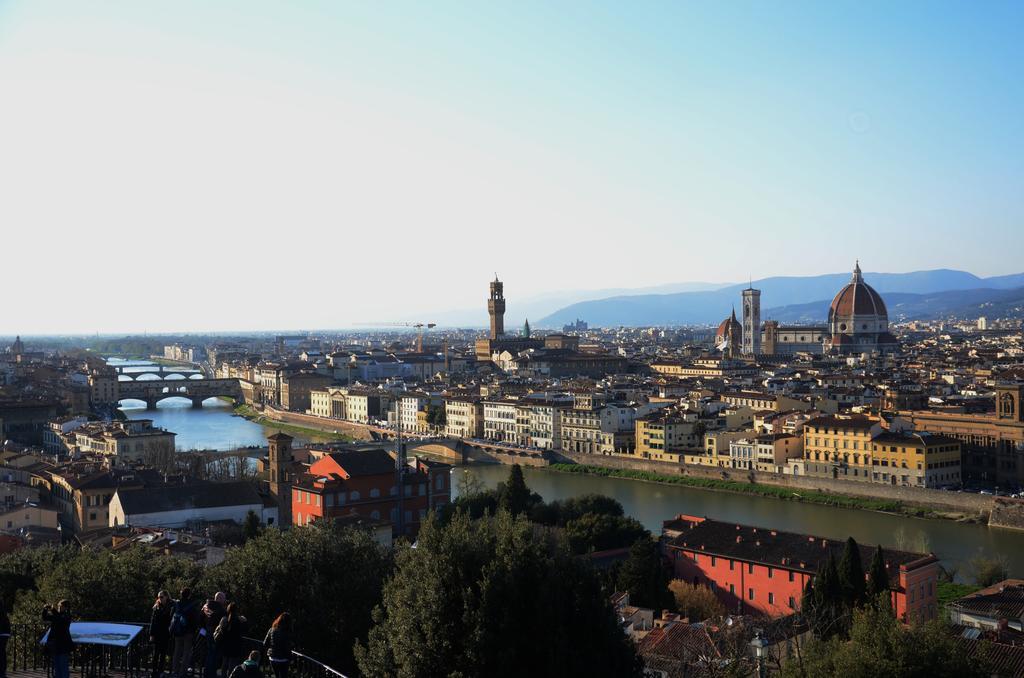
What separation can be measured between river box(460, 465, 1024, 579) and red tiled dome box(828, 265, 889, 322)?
80.3 feet

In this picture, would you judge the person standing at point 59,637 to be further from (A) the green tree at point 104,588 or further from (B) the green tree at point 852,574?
(B) the green tree at point 852,574

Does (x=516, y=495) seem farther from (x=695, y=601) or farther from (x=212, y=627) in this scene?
(x=212, y=627)

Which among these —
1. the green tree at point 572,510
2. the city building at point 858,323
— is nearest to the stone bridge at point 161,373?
the city building at point 858,323

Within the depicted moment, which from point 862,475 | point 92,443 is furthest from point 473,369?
point 862,475

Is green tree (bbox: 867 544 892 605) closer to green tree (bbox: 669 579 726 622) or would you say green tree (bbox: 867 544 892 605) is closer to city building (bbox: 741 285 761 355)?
green tree (bbox: 669 579 726 622)

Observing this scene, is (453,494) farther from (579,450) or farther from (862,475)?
(862,475)

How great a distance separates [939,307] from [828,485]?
392 ft

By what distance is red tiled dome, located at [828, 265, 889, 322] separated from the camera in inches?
1569

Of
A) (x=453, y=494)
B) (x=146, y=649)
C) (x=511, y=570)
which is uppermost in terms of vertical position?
(x=511, y=570)

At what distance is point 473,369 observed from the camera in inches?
1528

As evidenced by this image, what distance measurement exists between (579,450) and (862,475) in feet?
20.2

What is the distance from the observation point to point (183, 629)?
3.59 m

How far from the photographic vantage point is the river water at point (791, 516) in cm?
1179

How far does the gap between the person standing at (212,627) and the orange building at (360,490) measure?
23.7ft
